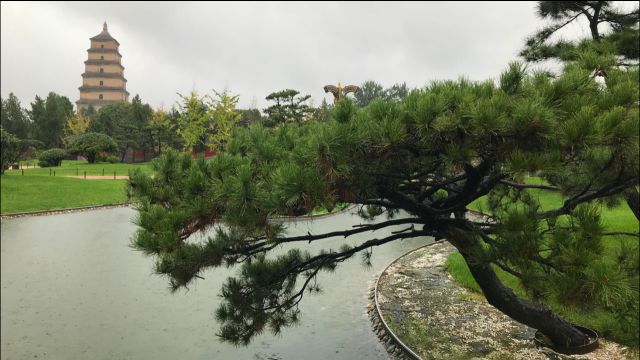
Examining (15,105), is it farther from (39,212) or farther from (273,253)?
(273,253)

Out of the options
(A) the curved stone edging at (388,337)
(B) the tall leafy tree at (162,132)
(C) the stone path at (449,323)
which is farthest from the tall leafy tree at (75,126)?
(A) the curved stone edging at (388,337)

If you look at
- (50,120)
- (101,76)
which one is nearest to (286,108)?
(50,120)

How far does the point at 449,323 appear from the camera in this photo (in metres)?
5.44

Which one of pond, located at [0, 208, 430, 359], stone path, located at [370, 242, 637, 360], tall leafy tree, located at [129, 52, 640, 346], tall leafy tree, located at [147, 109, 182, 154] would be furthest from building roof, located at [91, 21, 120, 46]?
tall leafy tree, located at [129, 52, 640, 346]

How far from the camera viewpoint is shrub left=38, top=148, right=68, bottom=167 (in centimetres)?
2900

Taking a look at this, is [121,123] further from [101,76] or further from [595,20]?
[595,20]

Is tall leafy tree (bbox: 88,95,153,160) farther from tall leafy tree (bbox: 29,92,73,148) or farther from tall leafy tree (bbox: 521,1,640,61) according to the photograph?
tall leafy tree (bbox: 521,1,640,61)

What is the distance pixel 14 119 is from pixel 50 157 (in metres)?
15.7

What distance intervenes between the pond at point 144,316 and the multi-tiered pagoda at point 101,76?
55.8 m

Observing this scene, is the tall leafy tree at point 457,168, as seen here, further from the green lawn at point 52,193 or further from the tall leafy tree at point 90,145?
the tall leafy tree at point 90,145

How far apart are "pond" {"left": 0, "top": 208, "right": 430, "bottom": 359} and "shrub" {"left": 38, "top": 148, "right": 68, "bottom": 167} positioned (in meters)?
22.6

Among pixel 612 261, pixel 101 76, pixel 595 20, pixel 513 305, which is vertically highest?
pixel 101 76

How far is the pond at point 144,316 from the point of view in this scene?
5.02 metres

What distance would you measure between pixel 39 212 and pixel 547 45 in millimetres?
16579
